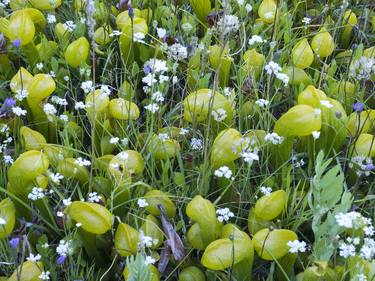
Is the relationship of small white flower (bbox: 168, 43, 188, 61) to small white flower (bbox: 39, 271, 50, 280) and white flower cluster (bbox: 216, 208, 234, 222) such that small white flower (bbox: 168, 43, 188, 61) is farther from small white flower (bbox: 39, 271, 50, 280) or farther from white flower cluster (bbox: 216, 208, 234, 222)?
small white flower (bbox: 39, 271, 50, 280)

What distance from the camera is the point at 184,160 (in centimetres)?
185

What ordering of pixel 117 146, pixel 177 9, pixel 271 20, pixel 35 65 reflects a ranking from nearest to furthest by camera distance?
1. pixel 117 146
2. pixel 35 65
3. pixel 271 20
4. pixel 177 9

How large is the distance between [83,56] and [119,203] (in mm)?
605

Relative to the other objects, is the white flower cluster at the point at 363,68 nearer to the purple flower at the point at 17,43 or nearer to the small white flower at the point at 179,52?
the small white flower at the point at 179,52

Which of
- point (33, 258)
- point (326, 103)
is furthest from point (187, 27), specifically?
point (33, 258)

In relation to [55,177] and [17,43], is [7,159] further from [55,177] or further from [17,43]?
[17,43]

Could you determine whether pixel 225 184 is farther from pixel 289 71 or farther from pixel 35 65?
pixel 35 65

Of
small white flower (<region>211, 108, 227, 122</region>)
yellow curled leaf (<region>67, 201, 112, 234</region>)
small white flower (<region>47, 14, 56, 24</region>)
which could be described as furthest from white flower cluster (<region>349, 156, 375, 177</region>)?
small white flower (<region>47, 14, 56, 24</region>)

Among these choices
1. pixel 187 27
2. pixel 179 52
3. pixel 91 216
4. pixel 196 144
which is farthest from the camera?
pixel 187 27

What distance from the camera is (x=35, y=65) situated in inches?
84.1

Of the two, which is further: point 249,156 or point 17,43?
point 17,43

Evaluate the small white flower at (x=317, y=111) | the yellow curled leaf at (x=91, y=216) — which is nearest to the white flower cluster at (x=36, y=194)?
the yellow curled leaf at (x=91, y=216)

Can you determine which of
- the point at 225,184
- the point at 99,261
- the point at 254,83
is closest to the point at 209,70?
the point at 254,83

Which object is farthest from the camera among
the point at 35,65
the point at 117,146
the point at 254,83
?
the point at 35,65
